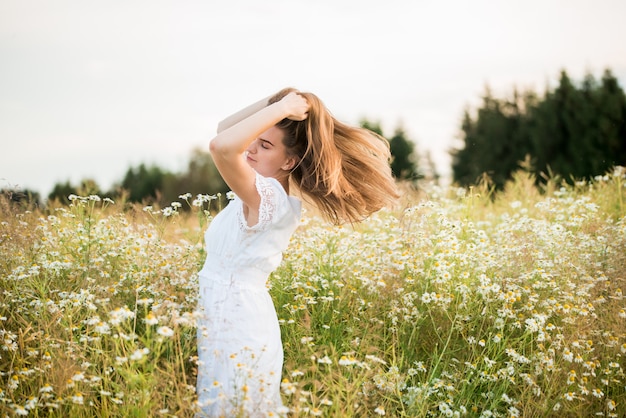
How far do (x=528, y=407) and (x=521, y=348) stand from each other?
1.60 ft

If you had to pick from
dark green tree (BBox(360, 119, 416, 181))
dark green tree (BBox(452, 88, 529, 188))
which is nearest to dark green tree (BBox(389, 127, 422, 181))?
dark green tree (BBox(360, 119, 416, 181))

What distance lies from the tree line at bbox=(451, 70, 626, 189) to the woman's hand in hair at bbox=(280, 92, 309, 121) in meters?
13.2

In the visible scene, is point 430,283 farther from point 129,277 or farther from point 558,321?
point 129,277

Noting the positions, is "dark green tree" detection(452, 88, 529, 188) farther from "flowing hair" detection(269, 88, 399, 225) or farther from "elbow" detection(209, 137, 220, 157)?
"elbow" detection(209, 137, 220, 157)

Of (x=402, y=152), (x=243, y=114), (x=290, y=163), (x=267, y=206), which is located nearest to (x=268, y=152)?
(x=290, y=163)

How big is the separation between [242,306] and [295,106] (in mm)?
1011

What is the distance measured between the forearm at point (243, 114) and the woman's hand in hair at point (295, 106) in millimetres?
409

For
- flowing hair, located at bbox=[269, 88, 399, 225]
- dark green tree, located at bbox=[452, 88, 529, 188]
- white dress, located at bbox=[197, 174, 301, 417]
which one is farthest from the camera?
dark green tree, located at bbox=[452, 88, 529, 188]

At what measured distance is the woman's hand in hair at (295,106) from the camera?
3.04 meters

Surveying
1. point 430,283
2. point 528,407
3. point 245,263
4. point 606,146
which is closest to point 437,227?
point 430,283

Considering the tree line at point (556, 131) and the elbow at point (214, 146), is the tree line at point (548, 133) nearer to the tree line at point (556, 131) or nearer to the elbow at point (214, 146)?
the tree line at point (556, 131)

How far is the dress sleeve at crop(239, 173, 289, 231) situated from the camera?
3006 mm

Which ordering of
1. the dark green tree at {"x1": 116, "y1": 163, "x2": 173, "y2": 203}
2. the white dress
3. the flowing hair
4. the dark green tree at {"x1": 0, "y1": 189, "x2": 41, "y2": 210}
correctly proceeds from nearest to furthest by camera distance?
the white dress → the flowing hair → the dark green tree at {"x1": 0, "y1": 189, "x2": 41, "y2": 210} → the dark green tree at {"x1": 116, "y1": 163, "x2": 173, "y2": 203}

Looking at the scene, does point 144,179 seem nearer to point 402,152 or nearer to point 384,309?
point 402,152
